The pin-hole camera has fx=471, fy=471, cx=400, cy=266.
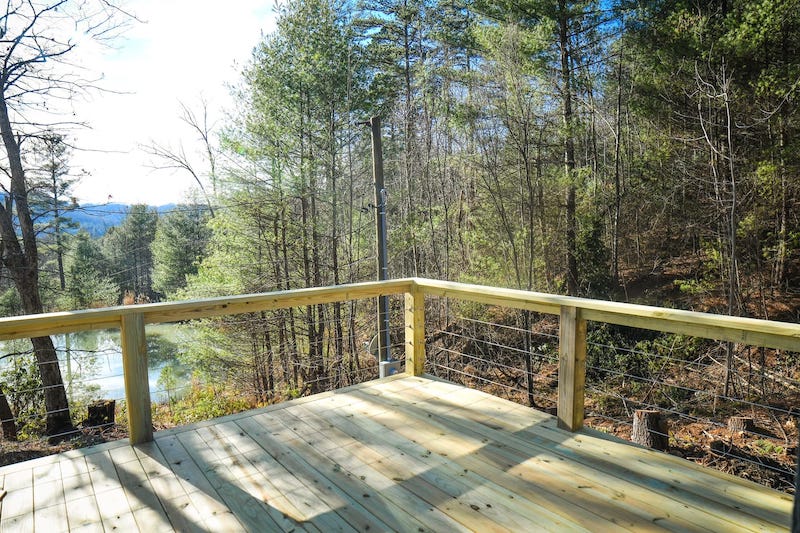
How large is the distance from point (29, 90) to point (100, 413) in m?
4.77

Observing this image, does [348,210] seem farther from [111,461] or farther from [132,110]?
[111,461]

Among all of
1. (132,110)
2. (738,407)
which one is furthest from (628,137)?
(132,110)

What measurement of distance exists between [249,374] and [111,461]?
843 centimetres

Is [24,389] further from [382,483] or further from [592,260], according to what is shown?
[592,260]

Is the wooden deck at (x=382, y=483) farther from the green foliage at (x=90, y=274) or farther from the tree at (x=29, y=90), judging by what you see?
the green foliage at (x=90, y=274)

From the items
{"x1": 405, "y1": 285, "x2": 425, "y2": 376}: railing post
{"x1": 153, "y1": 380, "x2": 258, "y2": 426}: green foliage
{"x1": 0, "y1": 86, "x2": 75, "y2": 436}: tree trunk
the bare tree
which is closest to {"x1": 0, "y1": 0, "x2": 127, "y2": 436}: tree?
{"x1": 0, "y1": 86, "x2": 75, "y2": 436}: tree trunk

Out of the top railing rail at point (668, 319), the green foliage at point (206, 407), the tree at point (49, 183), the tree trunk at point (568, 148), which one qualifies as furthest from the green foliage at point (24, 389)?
the tree trunk at point (568, 148)

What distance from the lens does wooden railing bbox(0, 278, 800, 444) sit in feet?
6.36

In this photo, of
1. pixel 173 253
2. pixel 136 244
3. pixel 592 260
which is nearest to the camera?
pixel 592 260

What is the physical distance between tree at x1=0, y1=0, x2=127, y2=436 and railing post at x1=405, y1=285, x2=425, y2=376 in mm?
4834

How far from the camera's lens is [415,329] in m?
3.54

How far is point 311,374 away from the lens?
406 inches

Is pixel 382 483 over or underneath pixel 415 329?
underneath

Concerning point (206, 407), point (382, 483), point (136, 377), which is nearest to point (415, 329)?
point (382, 483)
